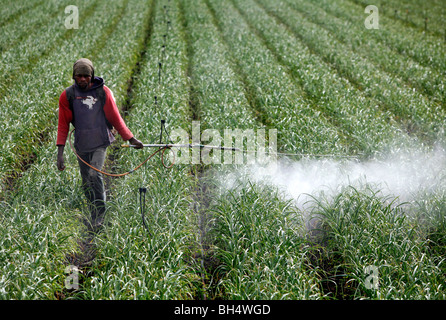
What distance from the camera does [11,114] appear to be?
721 cm

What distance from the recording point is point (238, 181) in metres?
5.26

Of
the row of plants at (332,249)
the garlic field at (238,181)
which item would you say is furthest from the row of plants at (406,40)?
the row of plants at (332,249)

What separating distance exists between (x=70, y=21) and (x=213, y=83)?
1018cm

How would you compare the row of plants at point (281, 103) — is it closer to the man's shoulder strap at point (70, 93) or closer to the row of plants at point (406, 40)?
the man's shoulder strap at point (70, 93)

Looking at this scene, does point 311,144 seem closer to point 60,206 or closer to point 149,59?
point 60,206

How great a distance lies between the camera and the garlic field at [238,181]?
366 centimetres

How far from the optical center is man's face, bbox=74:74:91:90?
414 centimetres

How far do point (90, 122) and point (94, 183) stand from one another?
30.9 inches

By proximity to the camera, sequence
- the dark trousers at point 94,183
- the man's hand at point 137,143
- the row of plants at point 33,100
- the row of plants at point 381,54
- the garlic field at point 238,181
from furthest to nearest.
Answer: the row of plants at point 381,54
the row of plants at point 33,100
the dark trousers at point 94,183
the man's hand at point 137,143
the garlic field at point 238,181

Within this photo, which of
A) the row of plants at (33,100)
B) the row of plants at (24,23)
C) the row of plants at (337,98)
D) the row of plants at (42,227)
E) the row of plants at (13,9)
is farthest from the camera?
the row of plants at (13,9)

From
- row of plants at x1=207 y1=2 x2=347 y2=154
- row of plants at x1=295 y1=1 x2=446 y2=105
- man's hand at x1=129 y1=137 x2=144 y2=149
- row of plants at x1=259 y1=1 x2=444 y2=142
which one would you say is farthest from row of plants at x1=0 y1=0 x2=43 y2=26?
man's hand at x1=129 y1=137 x2=144 y2=149

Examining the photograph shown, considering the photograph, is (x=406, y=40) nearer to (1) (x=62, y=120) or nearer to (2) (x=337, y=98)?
(2) (x=337, y=98)

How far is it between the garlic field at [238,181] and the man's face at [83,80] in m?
1.17
